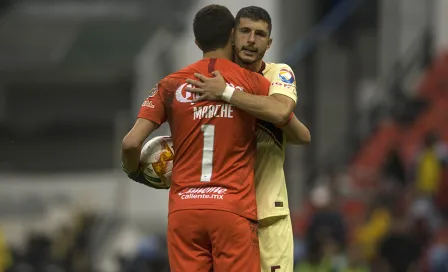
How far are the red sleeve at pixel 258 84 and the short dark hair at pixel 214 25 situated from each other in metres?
0.25

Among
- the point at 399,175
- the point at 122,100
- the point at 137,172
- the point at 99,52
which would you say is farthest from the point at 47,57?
the point at 137,172

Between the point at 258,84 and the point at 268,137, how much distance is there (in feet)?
1.15

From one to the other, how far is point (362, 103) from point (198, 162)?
747 inches

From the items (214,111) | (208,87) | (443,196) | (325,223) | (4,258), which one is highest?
(208,87)

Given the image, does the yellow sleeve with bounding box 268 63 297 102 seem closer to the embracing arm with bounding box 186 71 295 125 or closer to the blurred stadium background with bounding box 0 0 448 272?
the embracing arm with bounding box 186 71 295 125

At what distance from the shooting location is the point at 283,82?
26.0 ft

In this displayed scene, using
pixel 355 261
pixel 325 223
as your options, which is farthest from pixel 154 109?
pixel 325 223

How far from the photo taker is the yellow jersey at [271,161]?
26.2 ft

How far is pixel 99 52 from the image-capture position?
103 ft

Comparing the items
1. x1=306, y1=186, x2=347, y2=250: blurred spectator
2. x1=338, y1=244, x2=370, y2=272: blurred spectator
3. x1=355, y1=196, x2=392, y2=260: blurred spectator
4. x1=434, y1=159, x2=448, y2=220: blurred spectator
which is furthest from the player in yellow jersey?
x1=434, y1=159, x2=448, y2=220: blurred spectator

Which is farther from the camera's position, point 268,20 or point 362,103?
point 362,103

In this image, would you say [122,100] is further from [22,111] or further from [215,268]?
[215,268]

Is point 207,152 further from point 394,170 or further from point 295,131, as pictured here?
point 394,170

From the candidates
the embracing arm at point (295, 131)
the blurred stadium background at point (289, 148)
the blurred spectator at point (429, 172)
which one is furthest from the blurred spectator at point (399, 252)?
the embracing arm at point (295, 131)
